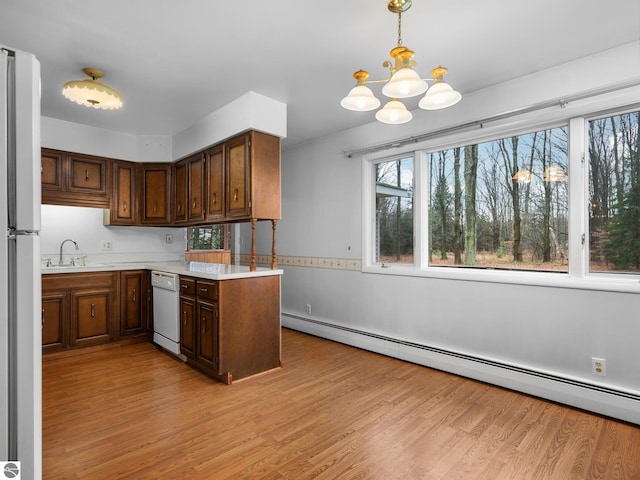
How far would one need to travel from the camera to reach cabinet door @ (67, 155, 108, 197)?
403 centimetres

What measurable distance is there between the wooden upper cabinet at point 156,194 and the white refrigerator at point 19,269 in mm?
3608

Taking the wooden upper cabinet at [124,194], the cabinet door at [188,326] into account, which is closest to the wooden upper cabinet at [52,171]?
the wooden upper cabinet at [124,194]

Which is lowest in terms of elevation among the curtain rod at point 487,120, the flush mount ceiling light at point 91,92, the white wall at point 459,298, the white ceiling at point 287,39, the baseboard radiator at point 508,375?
the baseboard radiator at point 508,375

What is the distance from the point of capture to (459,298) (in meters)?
3.22

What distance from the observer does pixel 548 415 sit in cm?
245

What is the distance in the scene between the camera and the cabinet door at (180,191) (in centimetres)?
427

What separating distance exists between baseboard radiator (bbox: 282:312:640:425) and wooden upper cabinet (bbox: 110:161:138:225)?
2949mm

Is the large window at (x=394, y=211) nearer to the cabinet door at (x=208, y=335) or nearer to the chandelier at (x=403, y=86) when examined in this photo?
the chandelier at (x=403, y=86)

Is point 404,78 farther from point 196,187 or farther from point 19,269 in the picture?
point 196,187

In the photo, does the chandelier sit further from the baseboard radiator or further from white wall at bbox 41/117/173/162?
white wall at bbox 41/117/173/162

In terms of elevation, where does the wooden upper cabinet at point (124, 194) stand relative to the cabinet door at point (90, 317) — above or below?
above

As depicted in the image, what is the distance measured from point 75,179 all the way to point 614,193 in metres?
5.24

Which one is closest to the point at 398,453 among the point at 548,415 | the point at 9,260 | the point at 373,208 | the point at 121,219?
the point at 548,415

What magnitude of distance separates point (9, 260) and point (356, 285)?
335 centimetres
